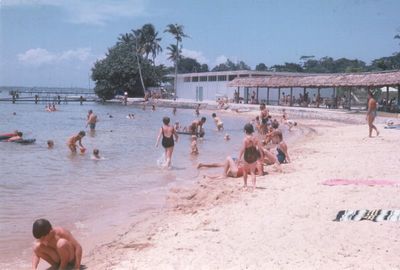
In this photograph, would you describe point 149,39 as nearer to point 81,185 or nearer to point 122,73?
point 122,73

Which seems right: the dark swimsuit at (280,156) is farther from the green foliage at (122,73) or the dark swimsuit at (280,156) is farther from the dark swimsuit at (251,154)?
the green foliage at (122,73)

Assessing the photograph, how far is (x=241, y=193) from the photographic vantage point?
26.8ft

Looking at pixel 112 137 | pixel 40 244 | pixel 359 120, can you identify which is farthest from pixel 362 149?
pixel 359 120

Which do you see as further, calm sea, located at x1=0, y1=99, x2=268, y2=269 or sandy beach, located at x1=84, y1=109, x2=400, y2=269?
calm sea, located at x1=0, y1=99, x2=268, y2=269

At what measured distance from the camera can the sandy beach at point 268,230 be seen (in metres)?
4.62

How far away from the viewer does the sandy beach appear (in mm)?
4622

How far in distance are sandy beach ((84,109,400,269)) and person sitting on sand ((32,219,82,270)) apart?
0.82 feet

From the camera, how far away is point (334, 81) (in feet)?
116

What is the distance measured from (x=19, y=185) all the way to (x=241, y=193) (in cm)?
533

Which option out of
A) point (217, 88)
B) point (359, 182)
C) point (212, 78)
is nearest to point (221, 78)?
point (217, 88)

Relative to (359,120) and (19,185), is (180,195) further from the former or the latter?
(359,120)

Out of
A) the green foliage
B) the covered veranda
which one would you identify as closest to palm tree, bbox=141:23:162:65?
the green foliage

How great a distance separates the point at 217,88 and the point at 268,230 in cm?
5145

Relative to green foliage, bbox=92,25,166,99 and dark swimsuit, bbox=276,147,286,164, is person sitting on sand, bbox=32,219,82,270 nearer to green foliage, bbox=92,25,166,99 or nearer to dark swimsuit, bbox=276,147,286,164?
dark swimsuit, bbox=276,147,286,164
